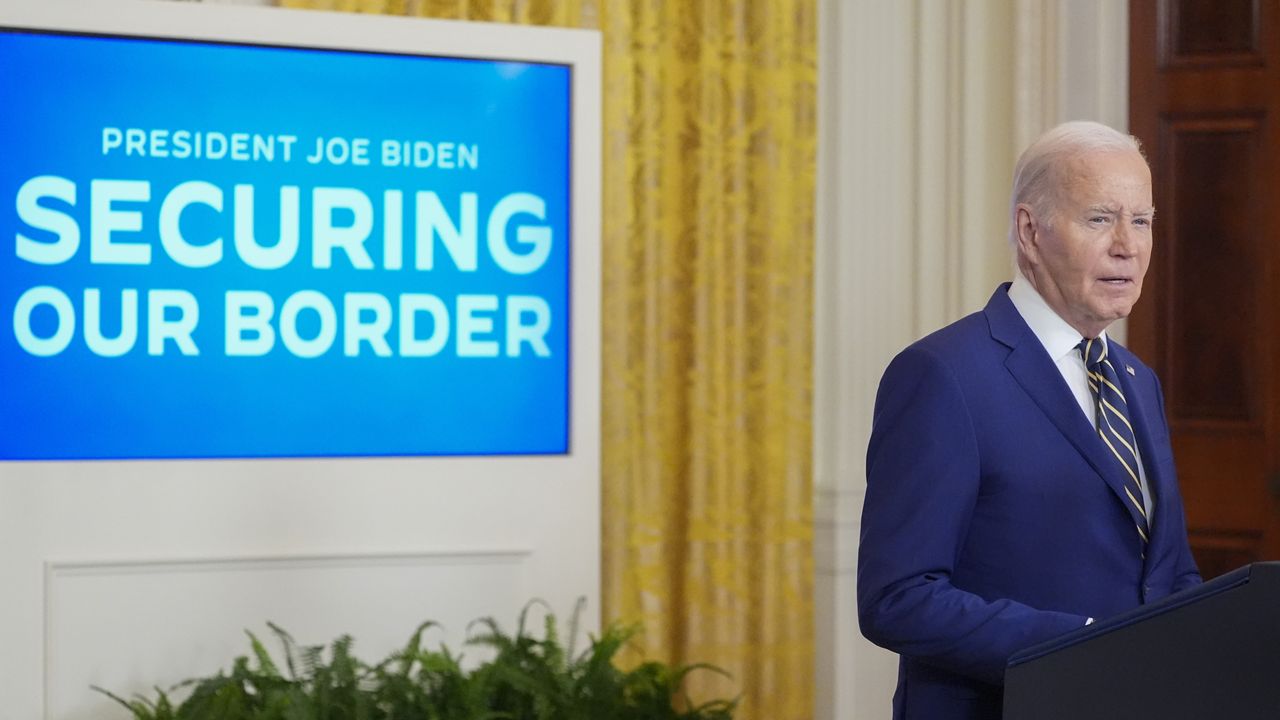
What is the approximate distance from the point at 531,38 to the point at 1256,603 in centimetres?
236

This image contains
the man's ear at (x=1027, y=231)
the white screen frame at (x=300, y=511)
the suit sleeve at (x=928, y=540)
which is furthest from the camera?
the white screen frame at (x=300, y=511)

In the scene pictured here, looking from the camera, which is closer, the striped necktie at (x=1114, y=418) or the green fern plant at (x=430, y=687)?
the striped necktie at (x=1114, y=418)

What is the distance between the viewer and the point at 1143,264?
1699mm

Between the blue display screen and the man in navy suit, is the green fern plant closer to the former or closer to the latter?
the blue display screen

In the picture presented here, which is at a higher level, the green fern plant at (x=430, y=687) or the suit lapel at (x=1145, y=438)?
the suit lapel at (x=1145, y=438)

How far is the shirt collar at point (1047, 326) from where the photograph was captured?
5.76 ft

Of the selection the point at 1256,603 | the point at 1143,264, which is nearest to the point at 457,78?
the point at 1143,264

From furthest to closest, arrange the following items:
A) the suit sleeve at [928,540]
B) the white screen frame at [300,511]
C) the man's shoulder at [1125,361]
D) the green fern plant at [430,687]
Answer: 1. the white screen frame at [300,511]
2. the green fern plant at [430,687]
3. the man's shoulder at [1125,361]
4. the suit sleeve at [928,540]

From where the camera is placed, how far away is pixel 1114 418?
69.1 inches

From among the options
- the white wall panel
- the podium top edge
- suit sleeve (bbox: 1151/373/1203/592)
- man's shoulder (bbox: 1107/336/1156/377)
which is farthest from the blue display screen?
the podium top edge

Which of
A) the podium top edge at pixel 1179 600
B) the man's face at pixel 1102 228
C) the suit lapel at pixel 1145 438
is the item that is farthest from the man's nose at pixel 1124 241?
the podium top edge at pixel 1179 600

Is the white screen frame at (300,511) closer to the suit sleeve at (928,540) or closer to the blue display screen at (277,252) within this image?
the blue display screen at (277,252)

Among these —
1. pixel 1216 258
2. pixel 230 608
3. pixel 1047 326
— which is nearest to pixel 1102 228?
pixel 1047 326

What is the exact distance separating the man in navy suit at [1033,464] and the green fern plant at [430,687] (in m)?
1.25
